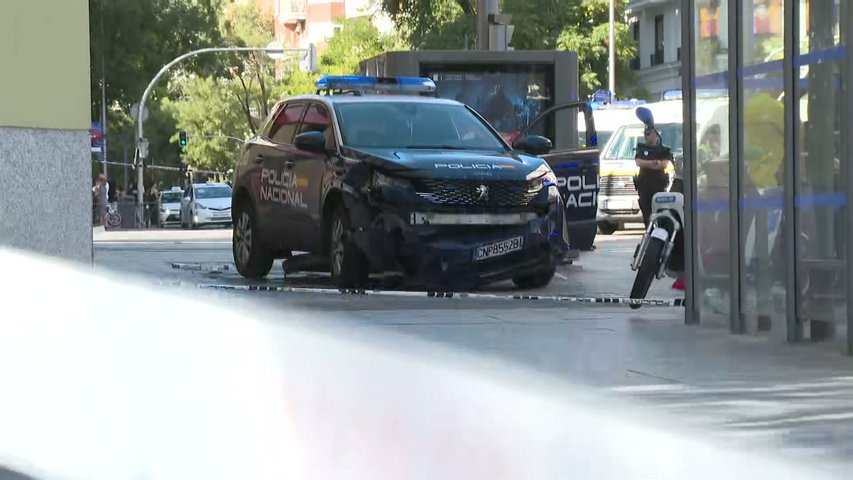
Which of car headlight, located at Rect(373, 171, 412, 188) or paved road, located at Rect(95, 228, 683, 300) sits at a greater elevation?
car headlight, located at Rect(373, 171, 412, 188)

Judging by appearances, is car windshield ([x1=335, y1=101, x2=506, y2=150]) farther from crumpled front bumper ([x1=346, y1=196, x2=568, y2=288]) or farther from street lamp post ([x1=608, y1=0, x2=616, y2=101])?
street lamp post ([x1=608, y1=0, x2=616, y2=101])

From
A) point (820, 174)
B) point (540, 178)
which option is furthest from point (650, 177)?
point (820, 174)

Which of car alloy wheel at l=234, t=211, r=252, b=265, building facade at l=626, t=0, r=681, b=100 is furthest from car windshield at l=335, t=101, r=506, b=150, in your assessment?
building facade at l=626, t=0, r=681, b=100

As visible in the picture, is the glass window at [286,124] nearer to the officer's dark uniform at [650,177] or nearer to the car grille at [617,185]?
the officer's dark uniform at [650,177]

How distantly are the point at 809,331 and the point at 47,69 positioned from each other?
5.70 metres

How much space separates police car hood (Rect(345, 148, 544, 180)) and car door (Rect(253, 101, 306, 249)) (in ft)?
4.34

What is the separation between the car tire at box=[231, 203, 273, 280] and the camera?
15.9 metres

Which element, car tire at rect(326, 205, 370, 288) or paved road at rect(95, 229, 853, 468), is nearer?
paved road at rect(95, 229, 853, 468)

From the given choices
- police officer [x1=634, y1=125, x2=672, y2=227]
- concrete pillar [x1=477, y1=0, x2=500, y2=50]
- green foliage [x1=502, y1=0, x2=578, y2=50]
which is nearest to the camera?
police officer [x1=634, y1=125, x2=672, y2=227]

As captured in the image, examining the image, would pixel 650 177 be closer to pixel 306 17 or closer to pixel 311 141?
pixel 311 141

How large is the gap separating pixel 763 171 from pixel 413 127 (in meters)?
5.11

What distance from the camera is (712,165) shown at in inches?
421

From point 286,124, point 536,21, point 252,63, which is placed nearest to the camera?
point 286,124

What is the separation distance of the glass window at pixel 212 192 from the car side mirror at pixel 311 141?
36.0 metres
